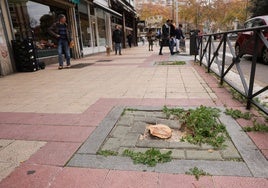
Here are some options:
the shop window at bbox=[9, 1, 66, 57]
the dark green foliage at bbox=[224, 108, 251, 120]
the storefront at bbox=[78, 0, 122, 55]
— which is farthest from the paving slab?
the storefront at bbox=[78, 0, 122, 55]

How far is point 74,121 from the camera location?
3277mm

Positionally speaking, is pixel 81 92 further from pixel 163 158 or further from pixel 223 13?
pixel 223 13

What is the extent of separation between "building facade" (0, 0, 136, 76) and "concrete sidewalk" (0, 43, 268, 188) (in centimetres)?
215

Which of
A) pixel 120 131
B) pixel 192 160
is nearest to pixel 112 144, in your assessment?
pixel 120 131

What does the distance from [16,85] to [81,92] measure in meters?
2.26

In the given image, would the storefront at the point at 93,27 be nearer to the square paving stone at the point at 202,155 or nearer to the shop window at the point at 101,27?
the shop window at the point at 101,27

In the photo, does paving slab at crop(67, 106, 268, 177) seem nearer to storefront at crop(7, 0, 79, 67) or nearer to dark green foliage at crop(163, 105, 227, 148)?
dark green foliage at crop(163, 105, 227, 148)

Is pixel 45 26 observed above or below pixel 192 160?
above

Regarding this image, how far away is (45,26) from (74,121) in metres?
9.27

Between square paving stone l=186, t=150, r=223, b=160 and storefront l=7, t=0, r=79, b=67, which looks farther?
storefront l=7, t=0, r=79, b=67

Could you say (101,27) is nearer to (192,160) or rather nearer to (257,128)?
(257,128)

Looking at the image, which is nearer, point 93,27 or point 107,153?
point 107,153

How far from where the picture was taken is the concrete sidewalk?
6.41 ft

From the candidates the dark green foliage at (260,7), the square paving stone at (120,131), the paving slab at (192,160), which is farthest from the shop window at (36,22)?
the dark green foliage at (260,7)
